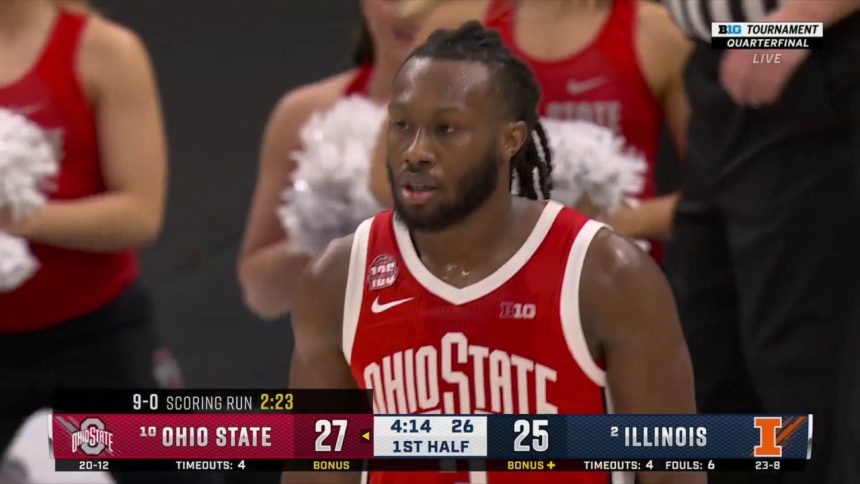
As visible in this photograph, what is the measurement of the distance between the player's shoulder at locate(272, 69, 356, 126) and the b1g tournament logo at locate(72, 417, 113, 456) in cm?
38

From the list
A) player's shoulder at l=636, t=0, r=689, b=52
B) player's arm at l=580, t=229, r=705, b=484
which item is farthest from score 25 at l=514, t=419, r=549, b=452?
player's shoulder at l=636, t=0, r=689, b=52

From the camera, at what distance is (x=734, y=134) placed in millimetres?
1480

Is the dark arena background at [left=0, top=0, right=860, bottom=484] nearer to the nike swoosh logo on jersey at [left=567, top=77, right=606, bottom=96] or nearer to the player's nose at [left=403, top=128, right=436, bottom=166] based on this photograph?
the nike swoosh logo on jersey at [left=567, top=77, right=606, bottom=96]

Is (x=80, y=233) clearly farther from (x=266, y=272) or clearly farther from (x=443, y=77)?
(x=443, y=77)

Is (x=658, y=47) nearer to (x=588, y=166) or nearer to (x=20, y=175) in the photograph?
(x=588, y=166)

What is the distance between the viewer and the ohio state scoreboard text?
4.47ft

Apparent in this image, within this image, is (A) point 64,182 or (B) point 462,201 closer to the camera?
(B) point 462,201

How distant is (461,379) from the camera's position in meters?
1.31

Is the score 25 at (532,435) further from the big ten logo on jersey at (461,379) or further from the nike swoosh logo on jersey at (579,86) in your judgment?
the nike swoosh logo on jersey at (579,86)

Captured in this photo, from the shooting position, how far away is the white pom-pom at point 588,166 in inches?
56.4

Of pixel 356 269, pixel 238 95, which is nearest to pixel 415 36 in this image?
pixel 238 95

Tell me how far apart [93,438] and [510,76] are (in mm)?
587

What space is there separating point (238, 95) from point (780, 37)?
58cm

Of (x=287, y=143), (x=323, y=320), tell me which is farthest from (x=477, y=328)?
(x=287, y=143)
